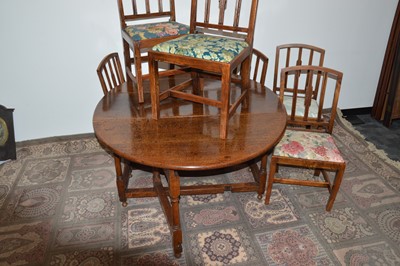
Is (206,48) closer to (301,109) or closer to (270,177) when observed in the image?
(270,177)

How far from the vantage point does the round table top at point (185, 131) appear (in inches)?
62.6

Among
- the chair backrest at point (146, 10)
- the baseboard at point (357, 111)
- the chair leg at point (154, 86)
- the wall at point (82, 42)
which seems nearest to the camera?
the chair leg at point (154, 86)

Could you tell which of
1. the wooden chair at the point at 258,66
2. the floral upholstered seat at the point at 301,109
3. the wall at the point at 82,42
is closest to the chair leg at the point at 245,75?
the wooden chair at the point at 258,66

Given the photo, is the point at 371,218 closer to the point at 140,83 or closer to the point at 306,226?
the point at 306,226

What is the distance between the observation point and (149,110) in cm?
204

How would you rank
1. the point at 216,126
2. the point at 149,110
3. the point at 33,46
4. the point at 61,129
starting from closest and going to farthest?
the point at 216,126
the point at 149,110
the point at 33,46
the point at 61,129

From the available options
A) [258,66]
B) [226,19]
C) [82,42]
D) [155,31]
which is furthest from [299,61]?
[82,42]

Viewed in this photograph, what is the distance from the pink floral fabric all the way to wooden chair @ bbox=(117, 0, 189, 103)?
39.3 inches

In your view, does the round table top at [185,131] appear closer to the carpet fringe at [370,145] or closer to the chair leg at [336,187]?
the chair leg at [336,187]

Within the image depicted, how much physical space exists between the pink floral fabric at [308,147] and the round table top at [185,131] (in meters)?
0.25

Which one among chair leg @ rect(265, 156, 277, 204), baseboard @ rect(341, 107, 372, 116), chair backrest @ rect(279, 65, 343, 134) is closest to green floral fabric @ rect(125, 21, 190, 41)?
chair backrest @ rect(279, 65, 343, 134)

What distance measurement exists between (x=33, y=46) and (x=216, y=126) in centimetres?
180

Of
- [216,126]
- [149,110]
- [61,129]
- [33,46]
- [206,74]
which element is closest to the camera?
[216,126]

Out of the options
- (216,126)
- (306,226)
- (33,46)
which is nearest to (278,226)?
(306,226)
